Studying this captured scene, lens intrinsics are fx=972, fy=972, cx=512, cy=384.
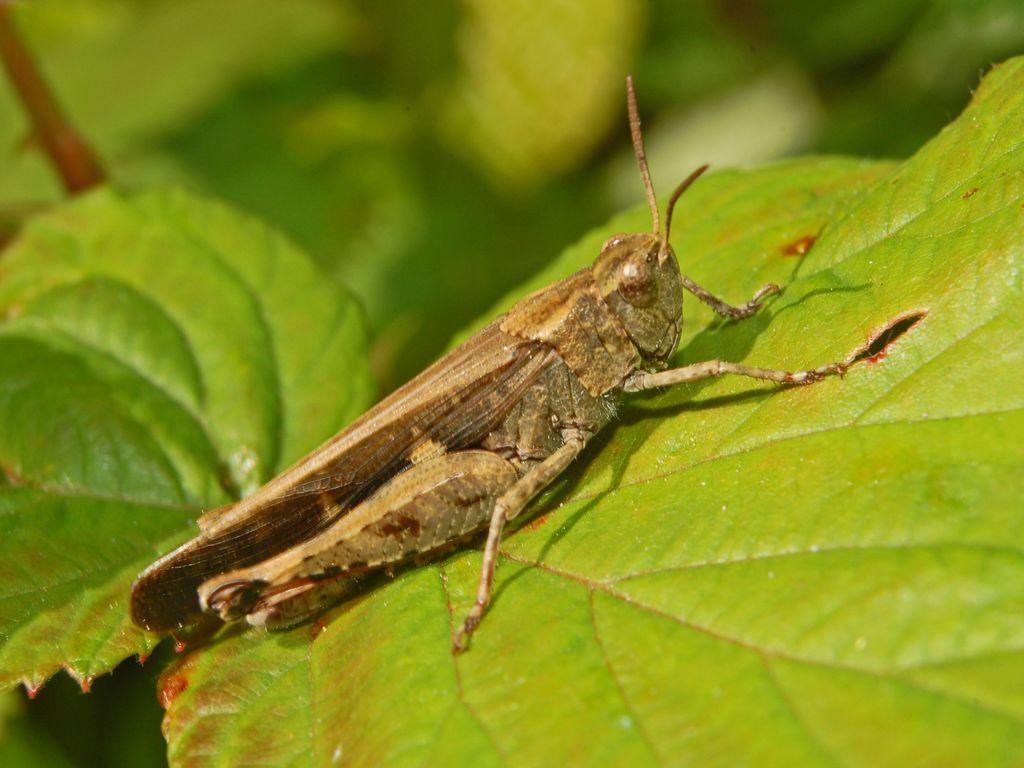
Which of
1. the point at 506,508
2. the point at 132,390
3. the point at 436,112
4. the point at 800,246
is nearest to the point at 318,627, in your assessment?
the point at 506,508

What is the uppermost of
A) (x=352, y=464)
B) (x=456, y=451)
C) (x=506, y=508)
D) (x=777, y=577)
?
(x=352, y=464)

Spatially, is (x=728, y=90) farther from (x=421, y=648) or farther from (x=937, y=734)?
(x=937, y=734)

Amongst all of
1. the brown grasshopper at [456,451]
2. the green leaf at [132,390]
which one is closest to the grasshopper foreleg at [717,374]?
the brown grasshopper at [456,451]

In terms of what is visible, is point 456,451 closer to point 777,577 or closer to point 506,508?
point 506,508

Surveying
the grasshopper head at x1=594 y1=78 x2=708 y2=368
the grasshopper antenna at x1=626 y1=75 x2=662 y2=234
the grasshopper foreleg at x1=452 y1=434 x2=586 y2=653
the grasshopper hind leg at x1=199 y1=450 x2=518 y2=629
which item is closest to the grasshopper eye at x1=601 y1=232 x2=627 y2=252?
the grasshopper head at x1=594 y1=78 x2=708 y2=368

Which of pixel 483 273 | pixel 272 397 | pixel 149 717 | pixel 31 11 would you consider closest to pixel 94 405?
pixel 272 397

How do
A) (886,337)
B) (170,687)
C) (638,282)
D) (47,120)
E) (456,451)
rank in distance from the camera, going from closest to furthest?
1. (886,337)
2. (170,687)
3. (638,282)
4. (456,451)
5. (47,120)
